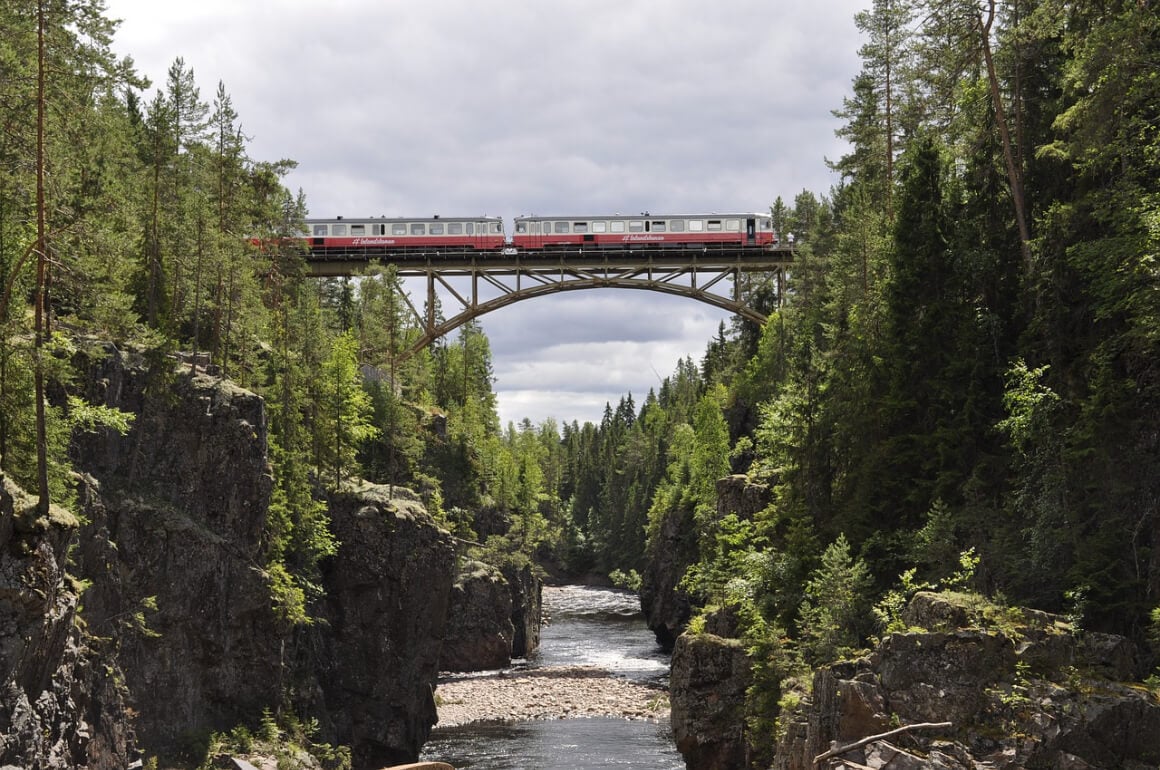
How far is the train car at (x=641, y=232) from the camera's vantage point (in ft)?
178

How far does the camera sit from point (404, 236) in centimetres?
5503

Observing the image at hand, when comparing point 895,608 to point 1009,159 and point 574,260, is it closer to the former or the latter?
point 1009,159

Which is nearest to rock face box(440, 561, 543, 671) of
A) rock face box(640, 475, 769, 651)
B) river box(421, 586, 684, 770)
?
river box(421, 586, 684, 770)

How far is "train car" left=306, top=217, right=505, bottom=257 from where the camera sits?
179ft

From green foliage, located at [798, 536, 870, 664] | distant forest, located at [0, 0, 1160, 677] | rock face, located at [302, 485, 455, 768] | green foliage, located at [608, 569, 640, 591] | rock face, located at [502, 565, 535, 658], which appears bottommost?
green foliage, located at [608, 569, 640, 591]

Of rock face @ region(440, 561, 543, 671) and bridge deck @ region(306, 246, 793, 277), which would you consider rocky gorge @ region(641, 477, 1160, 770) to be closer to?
rock face @ region(440, 561, 543, 671)

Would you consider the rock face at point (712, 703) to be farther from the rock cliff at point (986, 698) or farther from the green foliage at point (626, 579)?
the green foliage at point (626, 579)

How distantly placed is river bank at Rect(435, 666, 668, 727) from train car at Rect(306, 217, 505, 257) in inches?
877

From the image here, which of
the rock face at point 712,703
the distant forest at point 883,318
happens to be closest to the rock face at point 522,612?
the distant forest at point 883,318

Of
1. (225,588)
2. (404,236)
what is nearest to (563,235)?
(404,236)

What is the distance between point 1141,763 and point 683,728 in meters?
15.4

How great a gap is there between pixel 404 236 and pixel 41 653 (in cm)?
3810

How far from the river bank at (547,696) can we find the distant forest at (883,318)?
23.1 ft

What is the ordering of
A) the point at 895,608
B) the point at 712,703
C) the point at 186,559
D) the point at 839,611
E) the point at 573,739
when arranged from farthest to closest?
1. the point at 573,739
2. the point at 712,703
3. the point at 186,559
4. the point at 839,611
5. the point at 895,608
